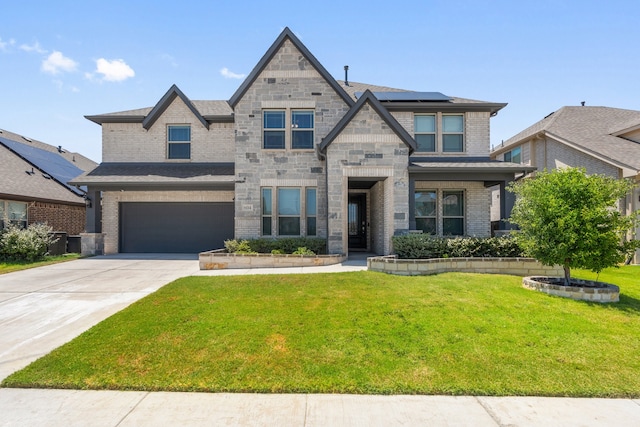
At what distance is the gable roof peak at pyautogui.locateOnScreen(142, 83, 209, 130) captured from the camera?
1532 centimetres

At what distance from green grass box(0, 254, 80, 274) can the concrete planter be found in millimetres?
16103

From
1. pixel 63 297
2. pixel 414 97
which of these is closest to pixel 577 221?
pixel 414 97

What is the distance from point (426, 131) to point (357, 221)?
17.0 ft

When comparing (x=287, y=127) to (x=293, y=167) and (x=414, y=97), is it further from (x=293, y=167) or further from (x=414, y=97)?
(x=414, y=97)

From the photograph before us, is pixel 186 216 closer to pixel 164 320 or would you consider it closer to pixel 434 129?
pixel 164 320

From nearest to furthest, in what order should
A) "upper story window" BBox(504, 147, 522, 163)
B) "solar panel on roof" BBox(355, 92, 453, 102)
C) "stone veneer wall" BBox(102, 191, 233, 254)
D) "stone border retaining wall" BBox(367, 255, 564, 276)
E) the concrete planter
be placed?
1. the concrete planter
2. "stone border retaining wall" BBox(367, 255, 564, 276)
3. "solar panel on roof" BBox(355, 92, 453, 102)
4. "stone veneer wall" BBox(102, 191, 233, 254)
5. "upper story window" BBox(504, 147, 522, 163)

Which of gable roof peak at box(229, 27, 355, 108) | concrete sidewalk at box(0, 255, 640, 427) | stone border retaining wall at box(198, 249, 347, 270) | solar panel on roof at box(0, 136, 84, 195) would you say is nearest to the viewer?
concrete sidewalk at box(0, 255, 640, 427)

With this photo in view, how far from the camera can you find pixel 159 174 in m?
14.8

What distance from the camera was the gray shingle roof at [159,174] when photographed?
1423cm

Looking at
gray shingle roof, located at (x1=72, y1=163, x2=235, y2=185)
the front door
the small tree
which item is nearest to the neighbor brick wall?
gray shingle roof, located at (x1=72, y1=163, x2=235, y2=185)

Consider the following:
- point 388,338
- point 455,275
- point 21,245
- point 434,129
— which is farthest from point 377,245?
point 21,245

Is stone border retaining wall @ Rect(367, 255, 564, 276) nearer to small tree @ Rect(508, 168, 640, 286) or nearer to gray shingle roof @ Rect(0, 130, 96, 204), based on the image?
small tree @ Rect(508, 168, 640, 286)

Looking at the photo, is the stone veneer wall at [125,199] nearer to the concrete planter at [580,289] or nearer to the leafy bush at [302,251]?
the leafy bush at [302,251]

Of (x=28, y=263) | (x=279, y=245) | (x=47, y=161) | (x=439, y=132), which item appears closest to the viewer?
(x=279, y=245)
